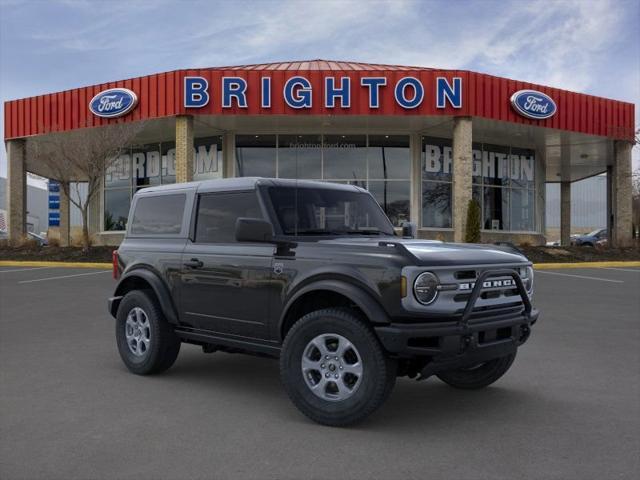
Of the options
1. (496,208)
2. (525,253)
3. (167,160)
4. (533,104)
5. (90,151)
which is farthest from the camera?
(496,208)

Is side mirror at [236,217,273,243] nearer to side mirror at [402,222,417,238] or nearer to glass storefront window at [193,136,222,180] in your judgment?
side mirror at [402,222,417,238]

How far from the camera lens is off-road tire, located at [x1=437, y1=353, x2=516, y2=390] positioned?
5.14 m

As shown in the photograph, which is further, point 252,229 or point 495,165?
point 495,165

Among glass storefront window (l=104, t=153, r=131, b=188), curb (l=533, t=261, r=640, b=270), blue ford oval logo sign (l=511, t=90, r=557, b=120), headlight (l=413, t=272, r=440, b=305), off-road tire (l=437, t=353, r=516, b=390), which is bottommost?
off-road tire (l=437, t=353, r=516, b=390)

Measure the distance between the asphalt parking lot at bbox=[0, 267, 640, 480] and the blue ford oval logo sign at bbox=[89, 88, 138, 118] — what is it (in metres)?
16.2

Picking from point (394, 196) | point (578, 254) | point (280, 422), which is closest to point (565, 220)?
point (578, 254)

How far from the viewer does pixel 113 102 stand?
73.4ft

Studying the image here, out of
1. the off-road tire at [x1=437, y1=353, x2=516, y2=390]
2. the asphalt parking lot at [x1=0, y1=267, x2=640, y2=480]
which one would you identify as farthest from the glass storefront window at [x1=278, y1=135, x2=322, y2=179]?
the off-road tire at [x1=437, y1=353, x2=516, y2=390]

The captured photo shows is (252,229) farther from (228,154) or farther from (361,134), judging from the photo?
(228,154)

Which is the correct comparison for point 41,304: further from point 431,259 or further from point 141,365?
point 431,259

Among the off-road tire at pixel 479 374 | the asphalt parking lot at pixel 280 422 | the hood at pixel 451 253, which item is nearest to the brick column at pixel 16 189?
the asphalt parking lot at pixel 280 422

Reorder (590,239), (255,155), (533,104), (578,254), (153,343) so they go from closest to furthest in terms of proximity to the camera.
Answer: (153,343) < (533,104) < (578,254) < (255,155) < (590,239)

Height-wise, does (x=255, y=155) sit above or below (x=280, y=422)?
above

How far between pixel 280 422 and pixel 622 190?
83.0ft
